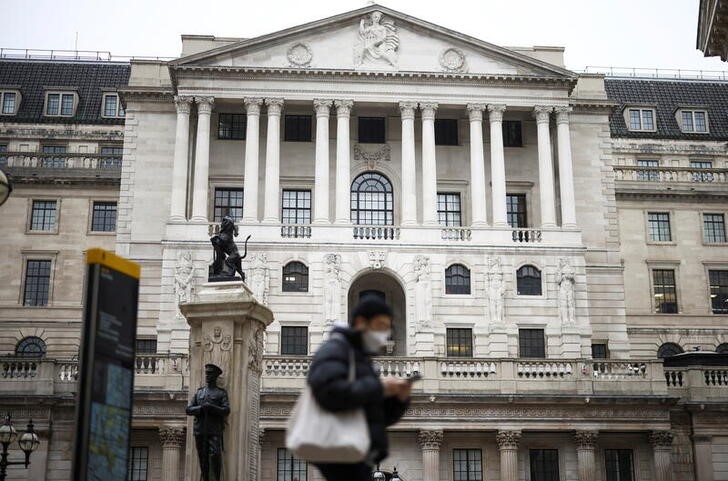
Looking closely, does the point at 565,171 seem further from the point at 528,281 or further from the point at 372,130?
the point at 372,130

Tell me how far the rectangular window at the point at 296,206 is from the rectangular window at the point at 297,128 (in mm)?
3041

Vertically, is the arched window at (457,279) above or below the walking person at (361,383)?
above

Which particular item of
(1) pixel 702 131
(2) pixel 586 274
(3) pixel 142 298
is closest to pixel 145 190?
(3) pixel 142 298

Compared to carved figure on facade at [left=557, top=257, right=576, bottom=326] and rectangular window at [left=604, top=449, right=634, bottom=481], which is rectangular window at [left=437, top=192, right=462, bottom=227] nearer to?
carved figure on facade at [left=557, top=257, right=576, bottom=326]

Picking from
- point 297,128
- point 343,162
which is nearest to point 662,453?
point 343,162

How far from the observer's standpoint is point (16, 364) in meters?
43.4

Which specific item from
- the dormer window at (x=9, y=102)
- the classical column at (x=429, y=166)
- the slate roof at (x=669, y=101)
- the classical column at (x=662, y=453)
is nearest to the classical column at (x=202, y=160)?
the classical column at (x=429, y=166)

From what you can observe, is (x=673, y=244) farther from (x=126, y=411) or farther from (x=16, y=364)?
(x=126, y=411)

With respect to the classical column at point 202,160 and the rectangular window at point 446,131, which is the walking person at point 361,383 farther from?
the rectangular window at point 446,131

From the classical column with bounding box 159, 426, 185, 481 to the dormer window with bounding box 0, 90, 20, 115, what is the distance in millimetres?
37885

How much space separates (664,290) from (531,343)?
57.9ft

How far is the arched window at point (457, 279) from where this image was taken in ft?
169

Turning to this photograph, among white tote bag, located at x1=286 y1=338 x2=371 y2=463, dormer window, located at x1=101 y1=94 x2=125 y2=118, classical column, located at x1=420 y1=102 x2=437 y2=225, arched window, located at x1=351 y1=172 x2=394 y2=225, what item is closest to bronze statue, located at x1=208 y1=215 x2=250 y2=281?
white tote bag, located at x1=286 y1=338 x2=371 y2=463

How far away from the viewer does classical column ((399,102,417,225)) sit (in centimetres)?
5256
